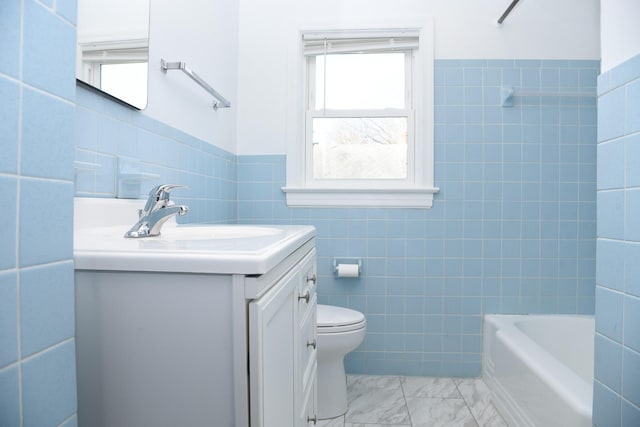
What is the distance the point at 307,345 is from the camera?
1.19m

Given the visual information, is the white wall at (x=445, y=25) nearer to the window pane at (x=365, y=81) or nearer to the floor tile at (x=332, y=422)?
the window pane at (x=365, y=81)

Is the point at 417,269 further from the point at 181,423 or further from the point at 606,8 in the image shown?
the point at 181,423

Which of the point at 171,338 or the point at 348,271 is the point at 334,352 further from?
the point at 171,338

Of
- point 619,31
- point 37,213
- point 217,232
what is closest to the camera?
point 37,213

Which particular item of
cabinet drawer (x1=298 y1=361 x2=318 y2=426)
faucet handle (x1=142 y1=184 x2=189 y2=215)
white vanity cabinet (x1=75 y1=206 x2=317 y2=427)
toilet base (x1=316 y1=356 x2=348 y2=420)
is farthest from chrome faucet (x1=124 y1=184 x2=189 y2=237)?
toilet base (x1=316 y1=356 x2=348 y2=420)

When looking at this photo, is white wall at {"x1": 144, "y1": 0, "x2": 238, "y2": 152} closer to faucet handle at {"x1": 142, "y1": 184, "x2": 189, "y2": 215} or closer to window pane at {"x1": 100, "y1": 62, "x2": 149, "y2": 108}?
window pane at {"x1": 100, "y1": 62, "x2": 149, "y2": 108}

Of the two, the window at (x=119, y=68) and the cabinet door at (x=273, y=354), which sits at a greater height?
the window at (x=119, y=68)

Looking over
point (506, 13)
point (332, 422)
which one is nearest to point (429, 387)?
point (332, 422)

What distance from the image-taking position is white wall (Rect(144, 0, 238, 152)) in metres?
1.36

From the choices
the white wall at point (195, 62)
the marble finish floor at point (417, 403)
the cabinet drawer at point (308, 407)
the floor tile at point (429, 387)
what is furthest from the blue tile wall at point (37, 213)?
the floor tile at point (429, 387)

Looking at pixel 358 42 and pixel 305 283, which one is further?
pixel 358 42

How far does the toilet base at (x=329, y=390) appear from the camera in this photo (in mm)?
1719

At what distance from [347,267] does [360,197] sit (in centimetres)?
41

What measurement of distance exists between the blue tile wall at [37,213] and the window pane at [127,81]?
1.90 ft
